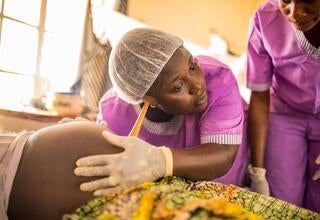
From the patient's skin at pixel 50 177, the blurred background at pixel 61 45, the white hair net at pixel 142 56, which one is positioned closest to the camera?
the patient's skin at pixel 50 177

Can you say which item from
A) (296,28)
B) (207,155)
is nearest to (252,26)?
(296,28)

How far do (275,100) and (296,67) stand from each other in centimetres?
22

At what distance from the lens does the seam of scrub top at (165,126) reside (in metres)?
1.29

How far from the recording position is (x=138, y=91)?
1.13 meters

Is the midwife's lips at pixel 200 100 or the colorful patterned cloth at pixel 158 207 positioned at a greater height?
the midwife's lips at pixel 200 100

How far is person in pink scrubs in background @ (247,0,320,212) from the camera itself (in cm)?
129

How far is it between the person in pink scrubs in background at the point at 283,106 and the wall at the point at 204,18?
175 centimetres

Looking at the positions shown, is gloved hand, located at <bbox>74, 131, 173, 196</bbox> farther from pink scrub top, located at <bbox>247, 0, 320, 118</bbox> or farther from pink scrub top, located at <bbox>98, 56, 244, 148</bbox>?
pink scrub top, located at <bbox>247, 0, 320, 118</bbox>

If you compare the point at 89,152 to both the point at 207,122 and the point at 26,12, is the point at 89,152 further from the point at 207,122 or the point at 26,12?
the point at 26,12

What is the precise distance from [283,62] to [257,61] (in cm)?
10

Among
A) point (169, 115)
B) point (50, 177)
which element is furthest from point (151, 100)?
point (50, 177)

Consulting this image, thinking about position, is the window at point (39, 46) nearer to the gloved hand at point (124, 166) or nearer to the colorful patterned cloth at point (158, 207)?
the gloved hand at point (124, 166)

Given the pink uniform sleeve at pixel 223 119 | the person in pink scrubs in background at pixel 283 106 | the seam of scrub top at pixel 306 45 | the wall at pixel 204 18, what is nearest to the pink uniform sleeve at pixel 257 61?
the person in pink scrubs in background at pixel 283 106

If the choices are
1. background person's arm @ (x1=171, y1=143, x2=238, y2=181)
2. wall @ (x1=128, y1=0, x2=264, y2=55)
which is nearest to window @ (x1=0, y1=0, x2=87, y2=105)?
wall @ (x1=128, y1=0, x2=264, y2=55)
